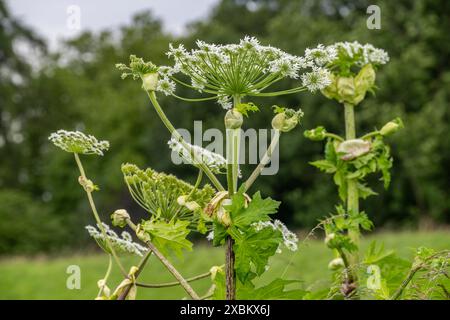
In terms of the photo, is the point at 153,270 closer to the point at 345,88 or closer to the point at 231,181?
the point at 345,88

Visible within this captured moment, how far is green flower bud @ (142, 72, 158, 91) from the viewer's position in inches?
64.2

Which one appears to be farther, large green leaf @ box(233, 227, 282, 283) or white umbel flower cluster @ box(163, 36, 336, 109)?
white umbel flower cluster @ box(163, 36, 336, 109)

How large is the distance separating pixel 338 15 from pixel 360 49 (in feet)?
98.2

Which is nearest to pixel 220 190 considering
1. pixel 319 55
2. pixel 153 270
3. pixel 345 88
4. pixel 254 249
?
pixel 254 249

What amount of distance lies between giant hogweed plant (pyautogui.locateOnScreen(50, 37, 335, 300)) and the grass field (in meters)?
9.87

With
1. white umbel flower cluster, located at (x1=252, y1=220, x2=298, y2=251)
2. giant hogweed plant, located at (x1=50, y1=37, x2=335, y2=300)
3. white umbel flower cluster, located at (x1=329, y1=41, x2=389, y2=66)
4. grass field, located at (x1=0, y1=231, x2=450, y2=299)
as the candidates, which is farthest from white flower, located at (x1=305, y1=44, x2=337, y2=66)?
grass field, located at (x1=0, y1=231, x2=450, y2=299)

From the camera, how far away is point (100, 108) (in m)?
36.2

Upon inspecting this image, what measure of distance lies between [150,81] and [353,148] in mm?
876

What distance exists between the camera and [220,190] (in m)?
1.59

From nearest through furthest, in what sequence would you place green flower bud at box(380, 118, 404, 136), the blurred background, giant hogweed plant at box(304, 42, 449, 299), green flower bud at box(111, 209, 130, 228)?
green flower bud at box(111, 209, 130, 228) < giant hogweed plant at box(304, 42, 449, 299) < green flower bud at box(380, 118, 404, 136) < the blurred background

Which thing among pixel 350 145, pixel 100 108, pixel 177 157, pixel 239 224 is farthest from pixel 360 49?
pixel 100 108

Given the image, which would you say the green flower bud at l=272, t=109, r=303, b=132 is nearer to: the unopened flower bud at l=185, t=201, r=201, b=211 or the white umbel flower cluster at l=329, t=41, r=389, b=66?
the unopened flower bud at l=185, t=201, r=201, b=211
